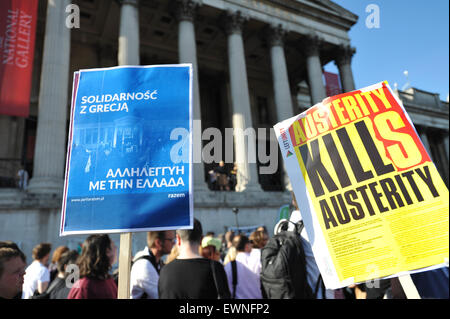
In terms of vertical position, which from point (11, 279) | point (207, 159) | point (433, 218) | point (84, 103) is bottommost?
→ point (11, 279)

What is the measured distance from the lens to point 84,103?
330 cm

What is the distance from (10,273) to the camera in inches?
90.0

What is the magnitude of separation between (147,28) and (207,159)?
1008 cm

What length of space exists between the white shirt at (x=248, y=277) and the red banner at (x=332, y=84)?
20648 millimetres

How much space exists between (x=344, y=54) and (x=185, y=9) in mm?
13282

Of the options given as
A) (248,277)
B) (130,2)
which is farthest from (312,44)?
(248,277)

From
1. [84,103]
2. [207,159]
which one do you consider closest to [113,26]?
[207,159]

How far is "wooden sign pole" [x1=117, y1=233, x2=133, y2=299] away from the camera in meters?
2.59

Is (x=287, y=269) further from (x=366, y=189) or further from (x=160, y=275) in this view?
(x=160, y=275)

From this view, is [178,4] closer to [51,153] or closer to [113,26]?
[113,26]

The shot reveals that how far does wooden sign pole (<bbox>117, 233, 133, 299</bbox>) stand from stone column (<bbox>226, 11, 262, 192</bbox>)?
46.7 feet

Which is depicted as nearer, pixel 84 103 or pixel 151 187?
pixel 151 187

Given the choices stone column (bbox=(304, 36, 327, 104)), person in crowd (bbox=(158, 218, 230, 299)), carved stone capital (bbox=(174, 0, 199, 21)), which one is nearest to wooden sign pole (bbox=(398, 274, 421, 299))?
person in crowd (bbox=(158, 218, 230, 299))

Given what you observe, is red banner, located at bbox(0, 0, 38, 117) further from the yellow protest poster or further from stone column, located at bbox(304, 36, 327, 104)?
stone column, located at bbox(304, 36, 327, 104)
